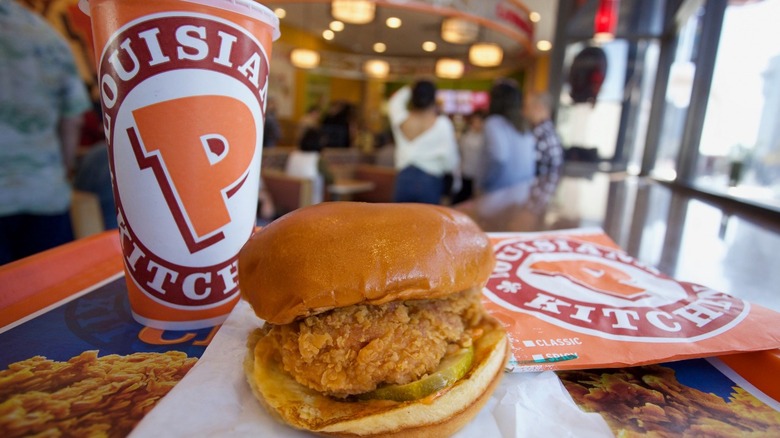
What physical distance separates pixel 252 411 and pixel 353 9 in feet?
24.7

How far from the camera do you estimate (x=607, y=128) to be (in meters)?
6.93

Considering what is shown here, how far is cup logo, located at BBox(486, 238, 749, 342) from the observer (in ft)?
2.81

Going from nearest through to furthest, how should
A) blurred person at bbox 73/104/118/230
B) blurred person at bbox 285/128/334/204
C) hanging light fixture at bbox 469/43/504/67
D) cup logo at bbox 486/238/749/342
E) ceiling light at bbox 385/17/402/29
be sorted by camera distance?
cup logo at bbox 486/238/749/342, blurred person at bbox 73/104/118/230, blurred person at bbox 285/128/334/204, hanging light fixture at bbox 469/43/504/67, ceiling light at bbox 385/17/402/29

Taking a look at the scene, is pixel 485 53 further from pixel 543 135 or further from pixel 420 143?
pixel 420 143

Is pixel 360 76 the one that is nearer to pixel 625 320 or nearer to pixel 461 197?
pixel 461 197

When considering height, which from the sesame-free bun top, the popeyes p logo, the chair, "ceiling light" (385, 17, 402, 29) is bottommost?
the chair

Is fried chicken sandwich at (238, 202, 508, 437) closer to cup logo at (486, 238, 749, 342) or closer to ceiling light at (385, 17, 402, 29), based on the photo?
cup logo at (486, 238, 749, 342)

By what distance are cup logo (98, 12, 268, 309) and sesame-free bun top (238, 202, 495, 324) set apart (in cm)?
12

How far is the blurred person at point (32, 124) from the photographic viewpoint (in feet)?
6.25

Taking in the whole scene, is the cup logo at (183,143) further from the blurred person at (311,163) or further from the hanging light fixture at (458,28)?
the hanging light fixture at (458,28)

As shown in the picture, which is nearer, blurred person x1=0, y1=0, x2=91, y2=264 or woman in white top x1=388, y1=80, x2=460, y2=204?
blurred person x1=0, y1=0, x2=91, y2=264

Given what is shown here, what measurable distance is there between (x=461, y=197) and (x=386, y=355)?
610 cm

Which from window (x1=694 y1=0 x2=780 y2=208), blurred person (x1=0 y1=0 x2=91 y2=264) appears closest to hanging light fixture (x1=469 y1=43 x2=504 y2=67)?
window (x1=694 y1=0 x2=780 y2=208)

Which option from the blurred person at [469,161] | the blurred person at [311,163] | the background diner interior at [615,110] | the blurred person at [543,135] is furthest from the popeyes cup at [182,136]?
the blurred person at [469,161]
